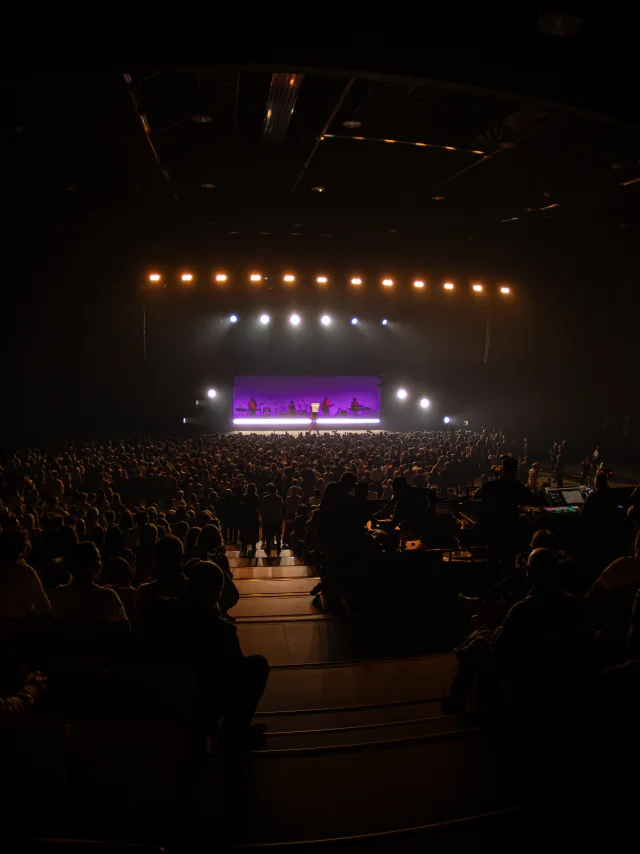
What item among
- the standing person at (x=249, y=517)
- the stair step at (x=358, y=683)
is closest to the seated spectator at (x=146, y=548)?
the stair step at (x=358, y=683)

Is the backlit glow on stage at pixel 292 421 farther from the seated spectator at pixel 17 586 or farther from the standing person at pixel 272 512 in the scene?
the seated spectator at pixel 17 586

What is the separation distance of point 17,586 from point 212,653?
4.87 feet

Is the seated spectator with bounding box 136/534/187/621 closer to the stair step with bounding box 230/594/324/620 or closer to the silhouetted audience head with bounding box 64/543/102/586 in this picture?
the silhouetted audience head with bounding box 64/543/102/586

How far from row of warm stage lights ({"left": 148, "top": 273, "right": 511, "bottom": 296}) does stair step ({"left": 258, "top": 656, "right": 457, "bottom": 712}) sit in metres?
23.2

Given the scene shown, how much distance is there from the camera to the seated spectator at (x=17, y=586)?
13.3 ft

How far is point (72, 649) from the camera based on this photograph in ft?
11.2

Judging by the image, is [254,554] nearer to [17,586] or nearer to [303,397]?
[17,586]

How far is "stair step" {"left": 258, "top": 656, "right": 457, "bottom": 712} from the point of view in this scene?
14.4 ft

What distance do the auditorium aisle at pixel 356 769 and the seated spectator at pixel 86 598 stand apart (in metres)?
1.12

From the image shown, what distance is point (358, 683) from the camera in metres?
4.68

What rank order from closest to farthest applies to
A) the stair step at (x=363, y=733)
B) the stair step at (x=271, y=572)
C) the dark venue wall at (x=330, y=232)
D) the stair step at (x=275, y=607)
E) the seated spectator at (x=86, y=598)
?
the stair step at (x=363, y=733) < the seated spectator at (x=86, y=598) < the stair step at (x=275, y=607) < the dark venue wall at (x=330, y=232) < the stair step at (x=271, y=572)

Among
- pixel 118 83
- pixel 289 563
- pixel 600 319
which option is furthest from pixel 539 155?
pixel 600 319

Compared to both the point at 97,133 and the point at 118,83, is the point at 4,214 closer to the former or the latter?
the point at 97,133

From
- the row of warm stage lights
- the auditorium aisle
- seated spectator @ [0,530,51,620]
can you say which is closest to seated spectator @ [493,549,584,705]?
the auditorium aisle
